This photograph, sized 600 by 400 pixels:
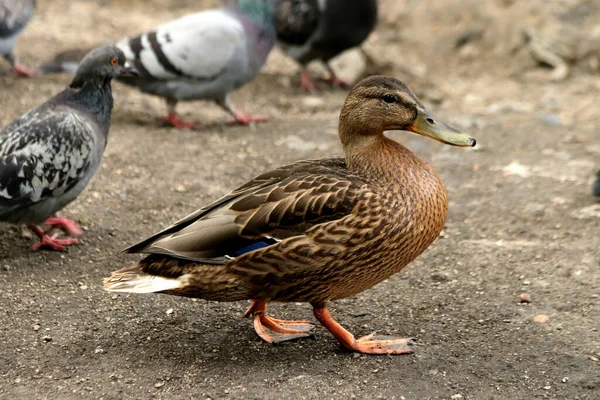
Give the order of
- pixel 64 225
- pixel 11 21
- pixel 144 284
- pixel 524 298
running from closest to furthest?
pixel 144 284
pixel 524 298
pixel 64 225
pixel 11 21

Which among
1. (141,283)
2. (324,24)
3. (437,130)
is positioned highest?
(437,130)

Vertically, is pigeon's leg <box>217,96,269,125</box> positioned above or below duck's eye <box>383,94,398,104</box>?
below

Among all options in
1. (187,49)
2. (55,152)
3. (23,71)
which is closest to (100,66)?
(55,152)

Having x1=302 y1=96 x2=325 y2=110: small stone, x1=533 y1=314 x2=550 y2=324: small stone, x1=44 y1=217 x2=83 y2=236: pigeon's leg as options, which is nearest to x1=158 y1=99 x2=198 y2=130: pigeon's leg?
x1=302 y1=96 x2=325 y2=110: small stone

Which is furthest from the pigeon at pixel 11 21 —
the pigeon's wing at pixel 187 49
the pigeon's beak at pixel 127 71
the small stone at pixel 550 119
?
the small stone at pixel 550 119

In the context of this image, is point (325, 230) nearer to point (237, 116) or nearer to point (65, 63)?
point (237, 116)

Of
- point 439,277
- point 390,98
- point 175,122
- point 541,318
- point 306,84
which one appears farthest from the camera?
point 306,84

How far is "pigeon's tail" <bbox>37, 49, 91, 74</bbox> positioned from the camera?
24.7ft

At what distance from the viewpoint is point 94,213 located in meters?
5.53

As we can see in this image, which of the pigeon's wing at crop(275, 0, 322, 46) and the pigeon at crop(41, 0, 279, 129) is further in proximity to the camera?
the pigeon's wing at crop(275, 0, 322, 46)

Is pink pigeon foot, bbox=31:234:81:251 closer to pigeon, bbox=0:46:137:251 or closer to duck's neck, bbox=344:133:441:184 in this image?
pigeon, bbox=0:46:137:251

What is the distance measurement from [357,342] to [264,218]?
2.50 feet

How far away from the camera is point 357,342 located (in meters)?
3.87

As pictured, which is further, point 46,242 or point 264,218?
point 46,242
